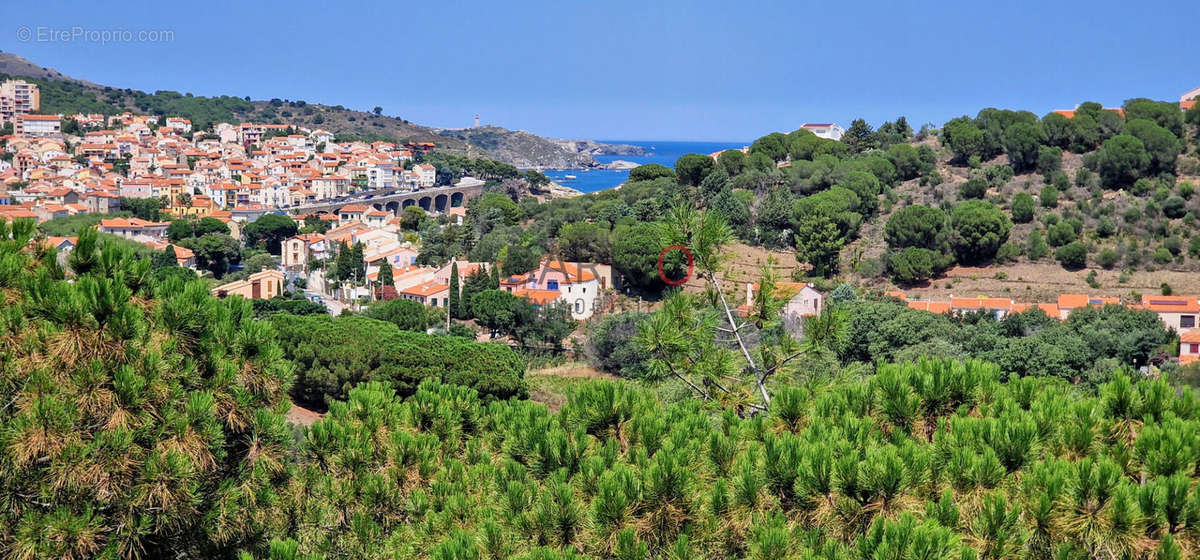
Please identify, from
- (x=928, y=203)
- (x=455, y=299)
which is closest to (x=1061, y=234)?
(x=928, y=203)

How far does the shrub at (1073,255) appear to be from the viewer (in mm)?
26734

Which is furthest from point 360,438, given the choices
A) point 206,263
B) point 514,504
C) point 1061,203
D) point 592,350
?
point 206,263

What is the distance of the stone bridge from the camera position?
56094 mm

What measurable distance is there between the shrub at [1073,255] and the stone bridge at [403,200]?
37.8m

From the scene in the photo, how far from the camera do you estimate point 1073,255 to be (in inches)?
1053

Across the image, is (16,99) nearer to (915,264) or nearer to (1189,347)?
(915,264)

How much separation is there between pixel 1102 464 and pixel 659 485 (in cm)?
165

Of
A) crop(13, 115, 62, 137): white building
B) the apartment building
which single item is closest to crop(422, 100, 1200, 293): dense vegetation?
crop(13, 115, 62, 137): white building

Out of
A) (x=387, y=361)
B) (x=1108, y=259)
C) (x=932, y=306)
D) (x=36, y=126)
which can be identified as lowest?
(x=387, y=361)

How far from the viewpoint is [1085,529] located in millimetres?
3609

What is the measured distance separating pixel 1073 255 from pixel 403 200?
45.4m

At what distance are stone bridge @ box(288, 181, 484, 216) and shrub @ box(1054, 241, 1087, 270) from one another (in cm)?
3781

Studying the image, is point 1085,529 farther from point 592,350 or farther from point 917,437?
point 592,350

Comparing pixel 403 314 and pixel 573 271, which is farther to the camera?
pixel 573 271
